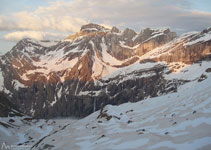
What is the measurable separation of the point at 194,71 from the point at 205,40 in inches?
1361

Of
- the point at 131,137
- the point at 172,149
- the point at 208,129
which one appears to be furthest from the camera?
the point at 131,137

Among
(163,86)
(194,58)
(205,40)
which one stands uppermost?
(205,40)

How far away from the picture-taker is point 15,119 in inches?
3036

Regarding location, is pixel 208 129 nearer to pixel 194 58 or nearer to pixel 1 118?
pixel 1 118

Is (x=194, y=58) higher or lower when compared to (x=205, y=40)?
lower

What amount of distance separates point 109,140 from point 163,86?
518 feet

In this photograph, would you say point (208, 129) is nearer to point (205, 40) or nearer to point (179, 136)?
point (179, 136)

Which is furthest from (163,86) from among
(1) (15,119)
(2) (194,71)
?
(1) (15,119)

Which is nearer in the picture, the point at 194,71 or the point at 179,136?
the point at 179,136

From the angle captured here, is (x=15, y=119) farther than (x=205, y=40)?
No

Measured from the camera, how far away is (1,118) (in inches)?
2800

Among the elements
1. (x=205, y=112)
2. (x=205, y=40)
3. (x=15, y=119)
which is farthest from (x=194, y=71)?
(x=205, y=112)

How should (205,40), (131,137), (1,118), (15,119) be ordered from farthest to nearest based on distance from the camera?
(205,40) < (15,119) < (1,118) < (131,137)

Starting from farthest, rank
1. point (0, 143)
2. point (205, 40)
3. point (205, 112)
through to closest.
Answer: point (205, 40) → point (0, 143) → point (205, 112)
